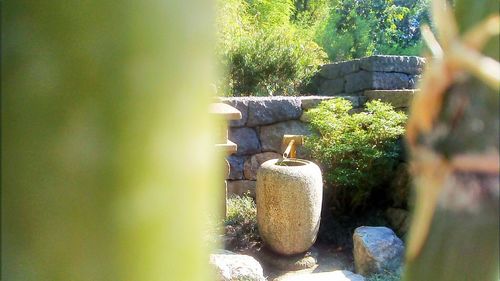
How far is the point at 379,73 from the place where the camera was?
5.00 metres

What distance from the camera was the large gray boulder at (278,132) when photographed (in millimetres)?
4824

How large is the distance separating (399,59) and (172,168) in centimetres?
517

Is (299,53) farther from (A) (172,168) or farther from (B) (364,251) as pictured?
(A) (172,168)

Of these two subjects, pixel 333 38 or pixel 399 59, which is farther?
pixel 333 38

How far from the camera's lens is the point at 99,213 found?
181 millimetres

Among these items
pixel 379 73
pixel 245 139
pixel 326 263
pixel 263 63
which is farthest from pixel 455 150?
pixel 263 63

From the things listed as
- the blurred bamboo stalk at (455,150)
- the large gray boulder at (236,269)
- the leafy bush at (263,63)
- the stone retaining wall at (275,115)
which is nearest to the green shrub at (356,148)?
the stone retaining wall at (275,115)

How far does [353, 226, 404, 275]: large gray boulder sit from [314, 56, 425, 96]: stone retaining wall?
6.43 feet

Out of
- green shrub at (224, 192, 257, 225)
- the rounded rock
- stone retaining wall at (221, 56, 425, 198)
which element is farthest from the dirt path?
stone retaining wall at (221, 56, 425, 198)

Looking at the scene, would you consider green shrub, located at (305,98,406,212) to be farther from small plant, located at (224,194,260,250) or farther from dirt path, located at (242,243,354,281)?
small plant, located at (224,194,260,250)

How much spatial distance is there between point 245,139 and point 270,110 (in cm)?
35

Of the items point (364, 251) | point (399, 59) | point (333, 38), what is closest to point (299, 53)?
point (399, 59)

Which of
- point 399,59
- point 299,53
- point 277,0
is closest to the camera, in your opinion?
point 399,59

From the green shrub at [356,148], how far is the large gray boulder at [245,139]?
0.64 meters
